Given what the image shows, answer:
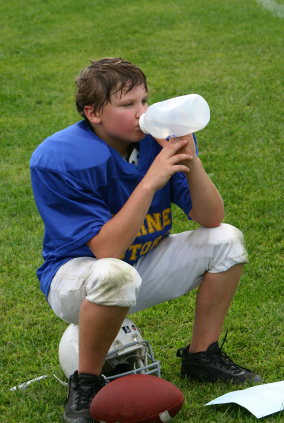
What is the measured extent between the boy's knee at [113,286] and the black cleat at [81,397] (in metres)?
0.37

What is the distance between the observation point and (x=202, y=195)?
222 centimetres

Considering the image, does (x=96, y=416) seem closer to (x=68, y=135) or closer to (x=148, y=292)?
(x=148, y=292)

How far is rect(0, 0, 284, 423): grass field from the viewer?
2.50 m

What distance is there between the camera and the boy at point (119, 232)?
196 cm

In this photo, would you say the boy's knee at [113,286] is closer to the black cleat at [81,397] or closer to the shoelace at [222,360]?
the black cleat at [81,397]

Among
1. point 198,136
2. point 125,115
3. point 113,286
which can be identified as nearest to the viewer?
point 113,286

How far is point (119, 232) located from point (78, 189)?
254mm

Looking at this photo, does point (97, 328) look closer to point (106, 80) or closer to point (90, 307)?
point (90, 307)

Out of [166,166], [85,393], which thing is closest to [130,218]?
[166,166]

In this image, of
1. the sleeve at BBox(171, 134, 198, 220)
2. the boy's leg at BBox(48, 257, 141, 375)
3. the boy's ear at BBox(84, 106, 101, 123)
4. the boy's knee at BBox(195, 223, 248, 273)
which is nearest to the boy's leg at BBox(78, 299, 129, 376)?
the boy's leg at BBox(48, 257, 141, 375)

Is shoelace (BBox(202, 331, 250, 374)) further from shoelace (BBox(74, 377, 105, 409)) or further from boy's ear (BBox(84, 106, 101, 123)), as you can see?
boy's ear (BBox(84, 106, 101, 123))

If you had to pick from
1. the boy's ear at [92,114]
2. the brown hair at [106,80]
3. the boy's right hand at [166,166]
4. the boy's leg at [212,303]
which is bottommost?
the boy's leg at [212,303]

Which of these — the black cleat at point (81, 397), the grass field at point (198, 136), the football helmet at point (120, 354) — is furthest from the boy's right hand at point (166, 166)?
the grass field at point (198, 136)

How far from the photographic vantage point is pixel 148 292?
231 cm
